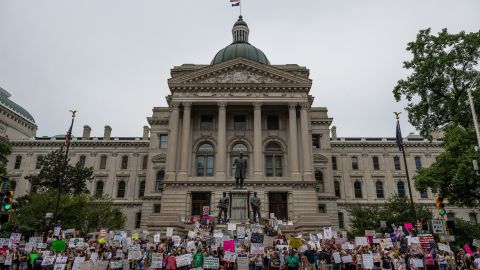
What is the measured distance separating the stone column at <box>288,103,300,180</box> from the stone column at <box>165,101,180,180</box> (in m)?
13.7

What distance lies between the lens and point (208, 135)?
157 feet

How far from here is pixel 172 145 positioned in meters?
45.3

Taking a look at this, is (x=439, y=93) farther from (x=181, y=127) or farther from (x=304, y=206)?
(x=181, y=127)

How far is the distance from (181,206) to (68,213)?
37.3 ft

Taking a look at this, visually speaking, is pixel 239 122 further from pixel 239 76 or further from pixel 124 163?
pixel 124 163

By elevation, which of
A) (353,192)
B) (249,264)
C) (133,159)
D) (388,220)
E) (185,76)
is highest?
(185,76)

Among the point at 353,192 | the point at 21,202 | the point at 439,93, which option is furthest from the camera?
the point at 353,192

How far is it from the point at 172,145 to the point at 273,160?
40.7 ft

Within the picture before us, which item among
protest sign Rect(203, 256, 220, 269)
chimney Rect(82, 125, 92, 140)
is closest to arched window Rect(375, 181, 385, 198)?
chimney Rect(82, 125, 92, 140)

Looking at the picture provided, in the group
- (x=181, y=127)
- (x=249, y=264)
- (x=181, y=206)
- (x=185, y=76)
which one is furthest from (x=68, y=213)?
(x=249, y=264)

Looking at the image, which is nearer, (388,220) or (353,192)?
(388,220)

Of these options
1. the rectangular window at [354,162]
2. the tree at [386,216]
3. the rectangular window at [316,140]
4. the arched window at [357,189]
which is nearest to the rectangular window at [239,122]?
the rectangular window at [316,140]

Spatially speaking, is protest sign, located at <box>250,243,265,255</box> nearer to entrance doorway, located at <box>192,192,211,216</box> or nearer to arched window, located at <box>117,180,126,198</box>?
entrance doorway, located at <box>192,192,211,216</box>

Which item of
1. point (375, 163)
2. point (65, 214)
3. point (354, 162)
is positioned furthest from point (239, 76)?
point (375, 163)
